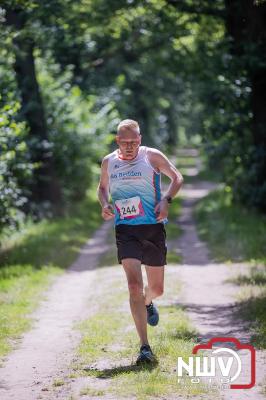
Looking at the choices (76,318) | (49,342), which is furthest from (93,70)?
(49,342)

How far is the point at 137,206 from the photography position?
753 centimetres

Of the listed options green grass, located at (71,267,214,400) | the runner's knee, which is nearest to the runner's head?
the runner's knee

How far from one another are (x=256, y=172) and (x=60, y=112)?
6826 mm

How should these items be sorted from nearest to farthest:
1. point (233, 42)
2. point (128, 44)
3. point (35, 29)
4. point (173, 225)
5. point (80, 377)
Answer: point (80, 377) → point (35, 29) → point (233, 42) → point (173, 225) → point (128, 44)

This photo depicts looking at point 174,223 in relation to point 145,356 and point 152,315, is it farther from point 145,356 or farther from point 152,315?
point 145,356

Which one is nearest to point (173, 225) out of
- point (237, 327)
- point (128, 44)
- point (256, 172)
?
point (256, 172)

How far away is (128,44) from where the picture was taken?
25.9 meters

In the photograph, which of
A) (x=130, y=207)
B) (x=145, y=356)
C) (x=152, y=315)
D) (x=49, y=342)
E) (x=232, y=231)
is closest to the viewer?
(x=145, y=356)

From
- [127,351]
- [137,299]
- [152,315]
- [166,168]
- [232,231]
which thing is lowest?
[232,231]

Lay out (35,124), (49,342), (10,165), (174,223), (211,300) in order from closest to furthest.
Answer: (49,342) → (211,300) → (10,165) → (35,124) → (174,223)

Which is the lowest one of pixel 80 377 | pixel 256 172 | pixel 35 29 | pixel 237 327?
pixel 256 172

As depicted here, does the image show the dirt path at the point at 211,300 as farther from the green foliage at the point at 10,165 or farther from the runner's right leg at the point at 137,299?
the green foliage at the point at 10,165

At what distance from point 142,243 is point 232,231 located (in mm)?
10018

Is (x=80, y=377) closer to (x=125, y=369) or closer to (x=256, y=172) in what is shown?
(x=125, y=369)
